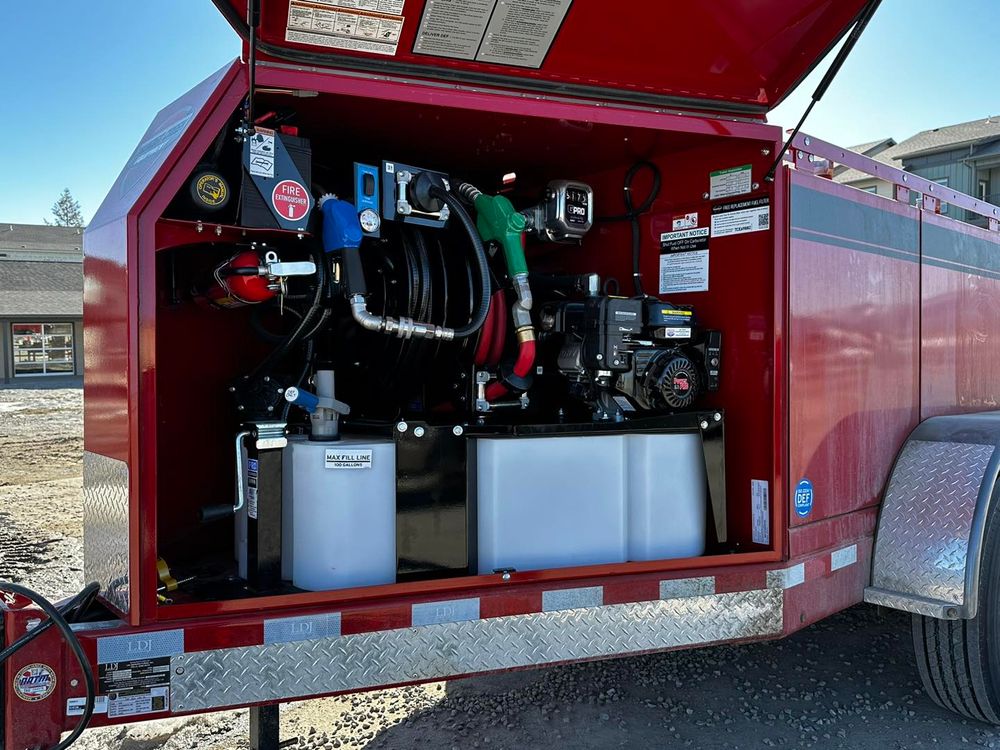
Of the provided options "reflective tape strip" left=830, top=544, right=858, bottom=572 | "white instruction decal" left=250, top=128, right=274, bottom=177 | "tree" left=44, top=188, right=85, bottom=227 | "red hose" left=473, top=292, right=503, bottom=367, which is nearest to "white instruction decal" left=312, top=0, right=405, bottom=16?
"white instruction decal" left=250, top=128, right=274, bottom=177

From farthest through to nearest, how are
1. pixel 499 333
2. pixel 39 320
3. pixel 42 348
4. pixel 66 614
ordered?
pixel 42 348 → pixel 39 320 → pixel 499 333 → pixel 66 614

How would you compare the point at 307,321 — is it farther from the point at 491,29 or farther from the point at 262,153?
the point at 491,29

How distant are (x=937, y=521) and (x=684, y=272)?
52.1 inches

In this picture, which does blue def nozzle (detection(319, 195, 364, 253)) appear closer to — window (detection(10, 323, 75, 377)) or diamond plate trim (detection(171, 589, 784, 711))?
diamond plate trim (detection(171, 589, 784, 711))

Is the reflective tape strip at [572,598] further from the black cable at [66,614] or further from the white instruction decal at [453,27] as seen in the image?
the white instruction decal at [453,27]

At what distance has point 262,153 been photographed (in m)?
2.19

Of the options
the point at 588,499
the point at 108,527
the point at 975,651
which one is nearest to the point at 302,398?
the point at 108,527

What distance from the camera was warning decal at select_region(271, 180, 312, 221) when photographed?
2223 millimetres

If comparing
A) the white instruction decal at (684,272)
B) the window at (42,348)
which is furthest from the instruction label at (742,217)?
the window at (42,348)

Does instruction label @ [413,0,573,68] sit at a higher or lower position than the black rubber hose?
higher

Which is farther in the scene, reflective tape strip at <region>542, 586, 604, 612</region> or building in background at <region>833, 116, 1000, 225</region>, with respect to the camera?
building in background at <region>833, 116, 1000, 225</region>

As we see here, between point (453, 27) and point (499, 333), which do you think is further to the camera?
point (499, 333)

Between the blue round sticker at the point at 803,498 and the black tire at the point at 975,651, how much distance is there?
2.66ft

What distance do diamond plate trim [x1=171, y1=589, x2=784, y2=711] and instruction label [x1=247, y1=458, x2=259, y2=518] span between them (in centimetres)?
46
